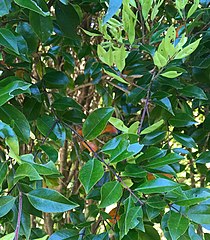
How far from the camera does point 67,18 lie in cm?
53

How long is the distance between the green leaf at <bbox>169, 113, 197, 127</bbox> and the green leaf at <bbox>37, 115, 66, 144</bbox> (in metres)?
0.18

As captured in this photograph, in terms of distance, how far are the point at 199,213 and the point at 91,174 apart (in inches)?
5.3

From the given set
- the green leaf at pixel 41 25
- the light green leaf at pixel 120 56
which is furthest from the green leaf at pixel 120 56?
the green leaf at pixel 41 25

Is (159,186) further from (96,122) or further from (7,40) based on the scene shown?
(7,40)

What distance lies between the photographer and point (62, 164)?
1218 millimetres

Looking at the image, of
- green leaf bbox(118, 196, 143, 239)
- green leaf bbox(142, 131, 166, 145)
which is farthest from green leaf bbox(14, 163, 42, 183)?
green leaf bbox(142, 131, 166, 145)

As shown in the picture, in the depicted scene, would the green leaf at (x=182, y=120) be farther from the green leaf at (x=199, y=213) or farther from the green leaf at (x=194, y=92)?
the green leaf at (x=199, y=213)

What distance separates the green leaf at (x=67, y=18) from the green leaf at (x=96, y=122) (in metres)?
0.17

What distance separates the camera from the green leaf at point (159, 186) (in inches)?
14.6

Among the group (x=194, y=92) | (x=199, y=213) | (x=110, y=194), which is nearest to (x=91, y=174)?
(x=110, y=194)

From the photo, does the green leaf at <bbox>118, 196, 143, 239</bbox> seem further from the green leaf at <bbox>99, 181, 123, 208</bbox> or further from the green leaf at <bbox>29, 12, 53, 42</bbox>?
the green leaf at <bbox>29, 12, 53, 42</bbox>

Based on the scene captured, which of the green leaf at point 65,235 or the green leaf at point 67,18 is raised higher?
the green leaf at point 67,18

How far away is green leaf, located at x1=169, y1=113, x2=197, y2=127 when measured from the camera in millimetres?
552

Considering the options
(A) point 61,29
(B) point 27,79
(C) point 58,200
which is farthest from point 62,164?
(C) point 58,200
